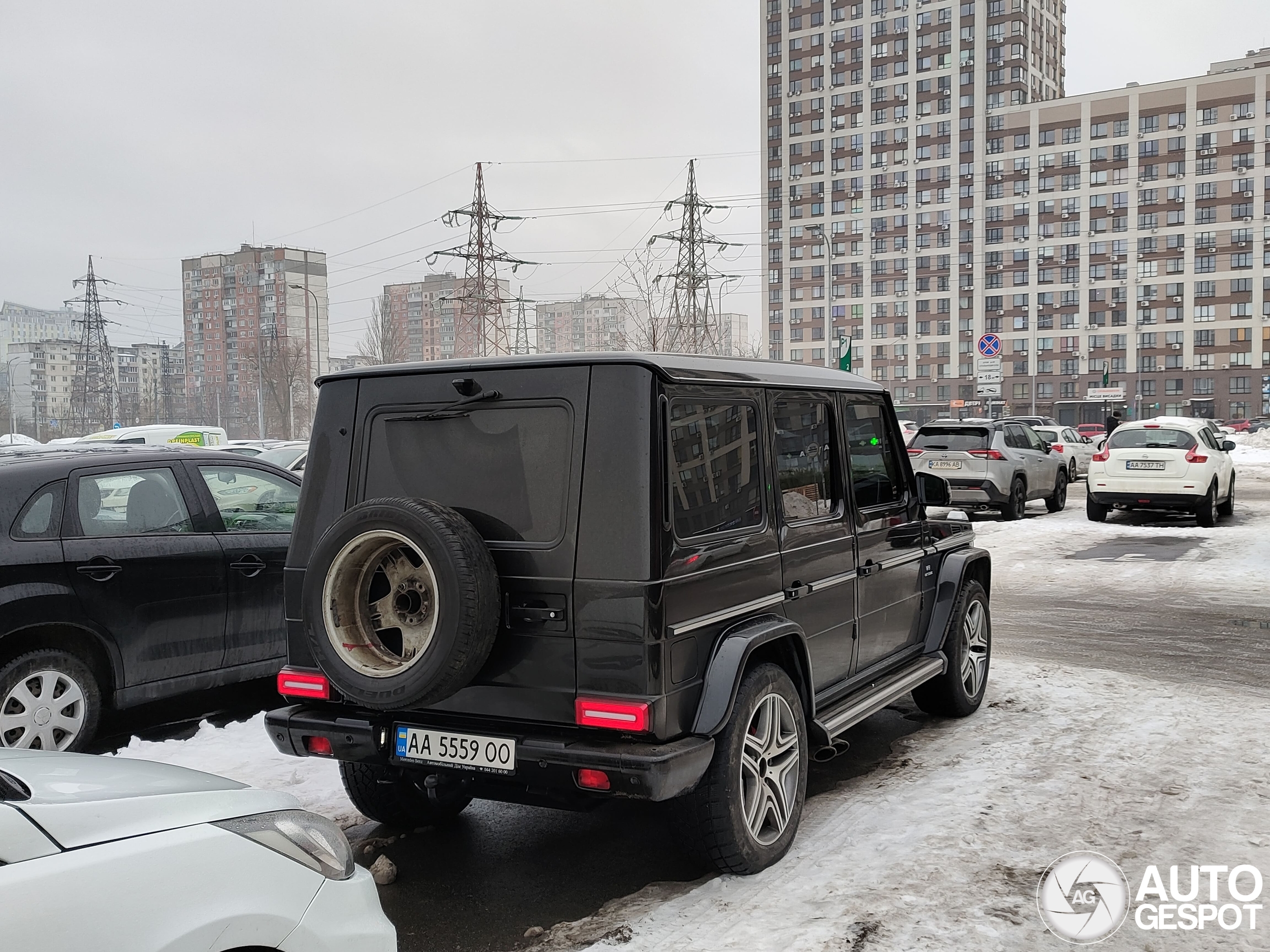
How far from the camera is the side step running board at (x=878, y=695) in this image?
4.55 m

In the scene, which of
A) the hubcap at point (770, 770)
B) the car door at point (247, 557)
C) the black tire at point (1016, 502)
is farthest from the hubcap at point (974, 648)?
the black tire at point (1016, 502)

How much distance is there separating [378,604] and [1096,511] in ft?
54.0

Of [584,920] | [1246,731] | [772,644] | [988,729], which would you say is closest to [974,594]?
[988,729]

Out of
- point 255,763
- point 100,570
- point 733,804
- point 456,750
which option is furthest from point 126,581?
point 733,804

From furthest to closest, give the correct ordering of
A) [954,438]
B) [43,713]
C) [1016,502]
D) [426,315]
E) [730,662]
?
[426,315] < [954,438] < [1016,502] < [43,713] < [730,662]

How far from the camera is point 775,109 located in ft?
413

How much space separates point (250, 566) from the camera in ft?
20.8

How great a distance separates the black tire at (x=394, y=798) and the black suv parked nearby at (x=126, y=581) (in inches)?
67.3

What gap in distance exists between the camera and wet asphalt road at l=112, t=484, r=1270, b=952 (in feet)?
12.4

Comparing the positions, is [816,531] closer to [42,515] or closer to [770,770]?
[770,770]

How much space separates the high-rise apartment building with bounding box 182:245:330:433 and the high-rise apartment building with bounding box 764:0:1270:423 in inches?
1765

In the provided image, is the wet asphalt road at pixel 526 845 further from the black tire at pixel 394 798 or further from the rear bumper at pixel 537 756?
the rear bumper at pixel 537 756

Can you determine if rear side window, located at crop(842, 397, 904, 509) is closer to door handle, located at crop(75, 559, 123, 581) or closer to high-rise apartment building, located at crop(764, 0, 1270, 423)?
door handle, located at crop(75, 559, 123, 581)

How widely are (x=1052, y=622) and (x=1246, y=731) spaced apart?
352cm
